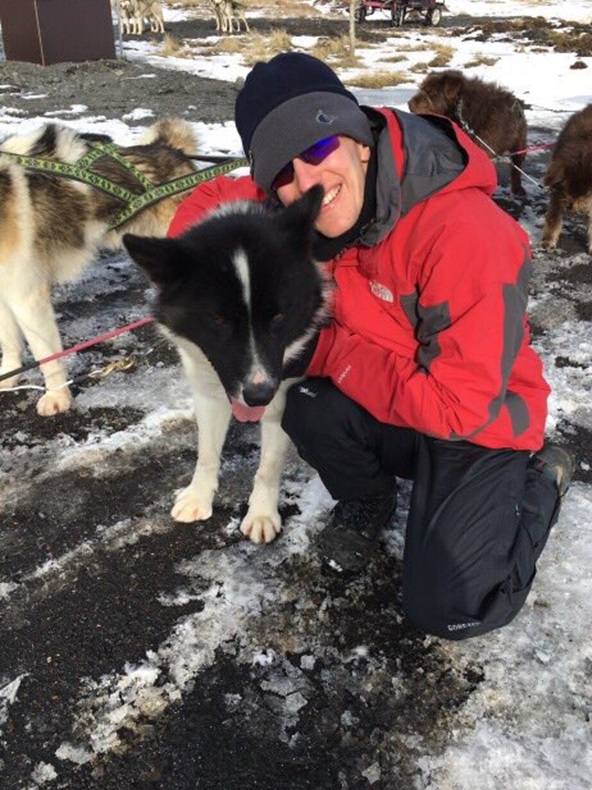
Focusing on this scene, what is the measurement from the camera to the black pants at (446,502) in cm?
165

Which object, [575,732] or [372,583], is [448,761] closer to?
[575,732]

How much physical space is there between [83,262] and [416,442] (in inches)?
76.0

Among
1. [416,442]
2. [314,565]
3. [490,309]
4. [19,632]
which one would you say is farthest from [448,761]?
[19,632]

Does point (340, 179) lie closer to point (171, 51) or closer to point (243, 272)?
point (243, 272)

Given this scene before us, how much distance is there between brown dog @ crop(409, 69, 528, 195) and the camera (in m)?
5.03

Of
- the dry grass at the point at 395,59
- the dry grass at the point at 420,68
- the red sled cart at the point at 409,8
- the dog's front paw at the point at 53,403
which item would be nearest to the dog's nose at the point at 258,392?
the dog's front paw at the point at 53,403

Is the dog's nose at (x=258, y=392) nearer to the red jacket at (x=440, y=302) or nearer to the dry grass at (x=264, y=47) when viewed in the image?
the red jacket at (x=440, y=302)

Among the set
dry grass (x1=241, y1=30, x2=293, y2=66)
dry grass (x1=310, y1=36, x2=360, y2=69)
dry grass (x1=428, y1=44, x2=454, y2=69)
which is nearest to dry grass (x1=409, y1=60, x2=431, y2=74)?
dry grass (x1=428, y1=44, x2=454, y2=69)

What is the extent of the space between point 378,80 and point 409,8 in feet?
46.1

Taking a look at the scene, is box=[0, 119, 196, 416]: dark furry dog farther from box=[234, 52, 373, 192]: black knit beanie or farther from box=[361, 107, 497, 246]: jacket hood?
box=[361, 107, 497, 246]: jacket hood

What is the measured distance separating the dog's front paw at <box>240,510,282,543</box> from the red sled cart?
24.1 metres

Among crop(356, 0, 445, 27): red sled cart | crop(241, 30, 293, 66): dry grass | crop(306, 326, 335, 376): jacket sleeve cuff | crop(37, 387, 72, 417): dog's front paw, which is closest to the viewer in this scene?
crop(306, 326, 335, 376): jacket sleeve cuff

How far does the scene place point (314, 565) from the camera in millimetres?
1975

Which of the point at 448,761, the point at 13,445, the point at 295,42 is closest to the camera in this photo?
the point at 448,761
